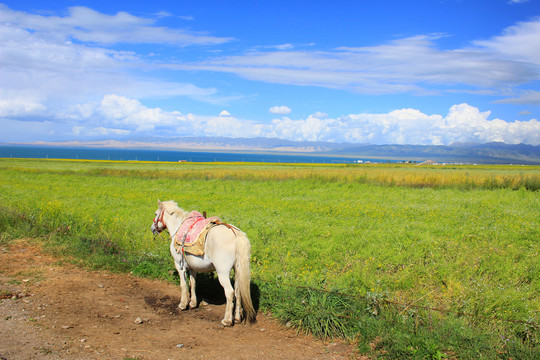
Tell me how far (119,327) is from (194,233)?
214 centimetres

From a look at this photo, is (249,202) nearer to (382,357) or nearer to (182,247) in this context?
(182,247)

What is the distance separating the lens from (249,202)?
23812 mm

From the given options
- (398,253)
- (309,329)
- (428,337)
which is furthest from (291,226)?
(428,337)

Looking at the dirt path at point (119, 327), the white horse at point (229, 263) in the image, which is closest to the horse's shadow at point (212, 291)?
the dirt path at point (119, 327)

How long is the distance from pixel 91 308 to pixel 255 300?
3315 millimetres

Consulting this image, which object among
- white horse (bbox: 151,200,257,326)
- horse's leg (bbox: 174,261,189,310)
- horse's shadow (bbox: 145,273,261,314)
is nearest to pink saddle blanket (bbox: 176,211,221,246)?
white horse (bbox: 151,200,257,326)

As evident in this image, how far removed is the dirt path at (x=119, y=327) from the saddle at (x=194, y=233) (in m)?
1.33

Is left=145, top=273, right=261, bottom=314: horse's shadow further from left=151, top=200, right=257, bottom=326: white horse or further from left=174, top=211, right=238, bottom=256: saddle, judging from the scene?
left=174, top=211, right=238, bottom=256: saddle

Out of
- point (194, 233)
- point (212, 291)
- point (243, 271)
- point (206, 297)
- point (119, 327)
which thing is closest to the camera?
point (119, 327)

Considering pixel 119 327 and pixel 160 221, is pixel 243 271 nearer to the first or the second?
pixel 119 327

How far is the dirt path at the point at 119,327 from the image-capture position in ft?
18.9

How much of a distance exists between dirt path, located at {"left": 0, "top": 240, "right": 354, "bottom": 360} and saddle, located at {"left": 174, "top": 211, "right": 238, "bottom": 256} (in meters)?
1.33

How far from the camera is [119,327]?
21.7ft

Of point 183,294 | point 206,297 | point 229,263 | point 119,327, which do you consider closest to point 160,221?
point 183,294
